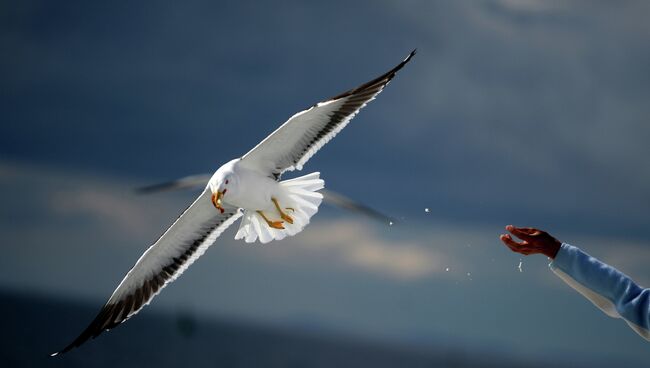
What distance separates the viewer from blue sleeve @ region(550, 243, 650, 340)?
180 cm

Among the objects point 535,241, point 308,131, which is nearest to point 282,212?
point 308,131

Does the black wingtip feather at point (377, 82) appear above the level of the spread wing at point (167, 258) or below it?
above

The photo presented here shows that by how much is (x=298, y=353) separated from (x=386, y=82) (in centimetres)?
5291

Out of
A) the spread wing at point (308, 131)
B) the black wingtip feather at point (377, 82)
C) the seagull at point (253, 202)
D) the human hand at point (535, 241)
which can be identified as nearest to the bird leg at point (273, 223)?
the seagull at point (253, 202)

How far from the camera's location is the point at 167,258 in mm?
4816

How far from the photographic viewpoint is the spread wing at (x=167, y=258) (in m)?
4.66

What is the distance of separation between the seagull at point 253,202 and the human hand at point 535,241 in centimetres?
213

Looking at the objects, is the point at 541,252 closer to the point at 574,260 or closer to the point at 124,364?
the point at 574,260

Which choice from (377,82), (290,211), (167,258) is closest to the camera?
(377,82)

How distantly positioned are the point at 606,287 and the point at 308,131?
2.71 meters

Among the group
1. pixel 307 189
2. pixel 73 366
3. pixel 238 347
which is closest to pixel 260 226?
pixel 307 189

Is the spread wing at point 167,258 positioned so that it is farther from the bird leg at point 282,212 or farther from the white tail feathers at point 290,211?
the bird leg at point 282,212

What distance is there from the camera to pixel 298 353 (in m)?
55.5

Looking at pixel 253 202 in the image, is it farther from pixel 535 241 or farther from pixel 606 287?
pixel 606 287
